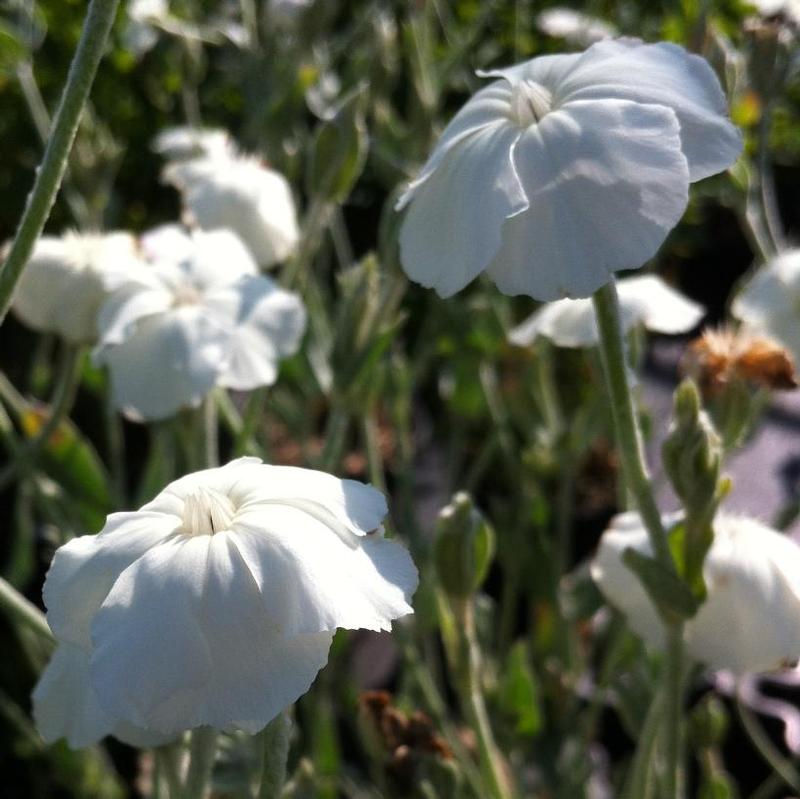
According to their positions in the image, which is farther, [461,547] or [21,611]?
[461,547]

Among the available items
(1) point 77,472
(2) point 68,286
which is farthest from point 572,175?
(1) point 77,472

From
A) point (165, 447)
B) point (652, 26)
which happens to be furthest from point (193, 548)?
point (652, 26)

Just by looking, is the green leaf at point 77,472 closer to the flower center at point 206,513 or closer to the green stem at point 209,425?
the green stem at point 209,425

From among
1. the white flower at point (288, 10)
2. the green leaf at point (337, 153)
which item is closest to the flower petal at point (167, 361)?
the green leaf at point (337, 153)

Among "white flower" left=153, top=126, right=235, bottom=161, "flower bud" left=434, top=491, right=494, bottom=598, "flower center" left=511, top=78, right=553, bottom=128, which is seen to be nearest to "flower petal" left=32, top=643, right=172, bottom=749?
"flower bud" left=434, top=491, right=494, bottom=598

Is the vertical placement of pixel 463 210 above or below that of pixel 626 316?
above

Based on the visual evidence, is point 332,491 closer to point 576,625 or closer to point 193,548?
point 193,548

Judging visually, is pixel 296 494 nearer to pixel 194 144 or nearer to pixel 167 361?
pixel 167 361
